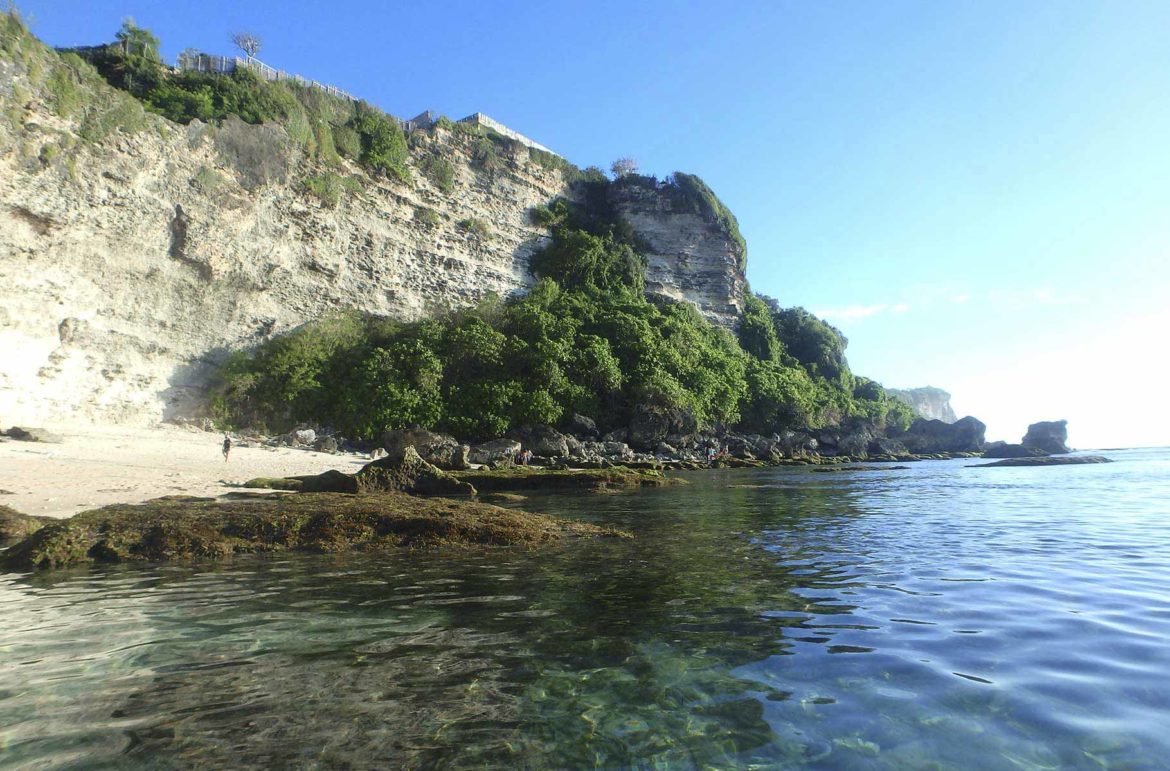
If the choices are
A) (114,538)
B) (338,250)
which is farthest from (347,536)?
(338,250)

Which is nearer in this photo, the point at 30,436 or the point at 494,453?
the point at 30,436

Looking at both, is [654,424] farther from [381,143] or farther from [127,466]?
[381,143]

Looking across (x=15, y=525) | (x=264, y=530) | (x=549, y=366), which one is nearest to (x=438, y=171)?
(x=549, y=366)

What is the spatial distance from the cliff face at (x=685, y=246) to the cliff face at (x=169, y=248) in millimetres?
18818

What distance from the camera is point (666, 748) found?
2.79m

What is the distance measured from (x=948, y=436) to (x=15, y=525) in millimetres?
74226

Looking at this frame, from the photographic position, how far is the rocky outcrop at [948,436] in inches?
2514

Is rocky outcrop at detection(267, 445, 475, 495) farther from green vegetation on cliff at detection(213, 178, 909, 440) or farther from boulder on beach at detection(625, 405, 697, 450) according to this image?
boulder on beach at detection(625, 405, 697, 450)

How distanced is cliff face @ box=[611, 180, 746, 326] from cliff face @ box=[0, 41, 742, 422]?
1882 centimetres

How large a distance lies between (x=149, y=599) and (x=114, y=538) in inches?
99.1

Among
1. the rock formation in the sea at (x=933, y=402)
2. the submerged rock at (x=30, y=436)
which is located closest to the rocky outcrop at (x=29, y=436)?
the submerged rock at (x=30, y=436)

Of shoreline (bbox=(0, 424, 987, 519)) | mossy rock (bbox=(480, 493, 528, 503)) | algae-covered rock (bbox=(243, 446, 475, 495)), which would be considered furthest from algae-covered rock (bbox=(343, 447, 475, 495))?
shoreline (bbox=(0, 424, 987, 519))

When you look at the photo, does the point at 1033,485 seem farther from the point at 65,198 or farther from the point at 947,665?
the point at 65,198

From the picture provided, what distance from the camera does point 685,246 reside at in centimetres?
6144
